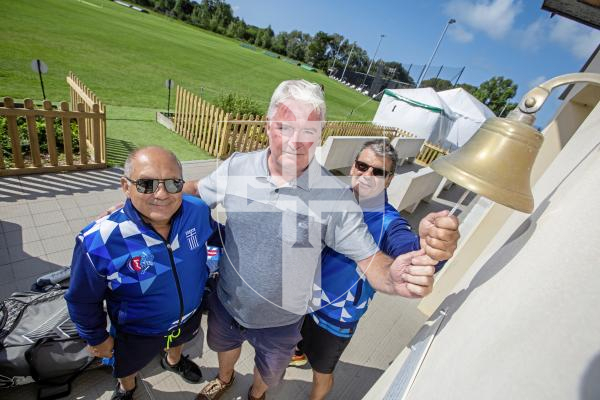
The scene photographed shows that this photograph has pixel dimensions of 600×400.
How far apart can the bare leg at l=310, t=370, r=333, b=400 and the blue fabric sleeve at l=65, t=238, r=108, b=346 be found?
5.23 feet

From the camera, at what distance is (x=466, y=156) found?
0.86 m

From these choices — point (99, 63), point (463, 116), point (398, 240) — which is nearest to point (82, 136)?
point (398, 240)

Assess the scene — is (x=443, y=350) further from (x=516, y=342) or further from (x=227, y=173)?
(x=227, y=173)

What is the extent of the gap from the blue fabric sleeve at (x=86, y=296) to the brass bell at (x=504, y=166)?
1749 mm

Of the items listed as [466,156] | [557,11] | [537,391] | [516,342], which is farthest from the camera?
[557,11]

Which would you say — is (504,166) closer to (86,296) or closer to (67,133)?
(86,296)

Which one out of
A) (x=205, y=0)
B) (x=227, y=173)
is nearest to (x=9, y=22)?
(x=227, y=173)

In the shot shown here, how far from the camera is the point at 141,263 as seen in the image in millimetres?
1586

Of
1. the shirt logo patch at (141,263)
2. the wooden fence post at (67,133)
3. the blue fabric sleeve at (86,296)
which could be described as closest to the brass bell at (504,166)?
the shirt logo patch at (141,263)

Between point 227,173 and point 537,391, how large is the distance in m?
1.67

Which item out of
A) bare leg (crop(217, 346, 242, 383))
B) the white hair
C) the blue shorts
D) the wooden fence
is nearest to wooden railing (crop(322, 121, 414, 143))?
the wooden fence

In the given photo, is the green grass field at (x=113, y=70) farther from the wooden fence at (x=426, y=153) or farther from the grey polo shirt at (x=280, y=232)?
the wooden fence at (x=426, y=153)

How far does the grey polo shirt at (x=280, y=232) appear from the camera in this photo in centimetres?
158

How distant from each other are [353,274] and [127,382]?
193cm
